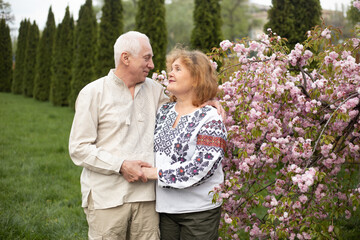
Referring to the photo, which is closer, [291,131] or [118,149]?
[118,149]

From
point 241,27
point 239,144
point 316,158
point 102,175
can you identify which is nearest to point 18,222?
point 102,175

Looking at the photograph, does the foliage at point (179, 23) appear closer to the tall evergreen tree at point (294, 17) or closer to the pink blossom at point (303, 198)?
the tall evergreen tree at point (294, 17)

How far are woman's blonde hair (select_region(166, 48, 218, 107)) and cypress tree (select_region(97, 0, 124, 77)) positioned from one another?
10.1m

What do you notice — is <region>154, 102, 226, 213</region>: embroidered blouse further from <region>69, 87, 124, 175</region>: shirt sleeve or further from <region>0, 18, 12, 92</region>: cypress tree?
<region>0, 18, 12, 92</region>: cypress tree

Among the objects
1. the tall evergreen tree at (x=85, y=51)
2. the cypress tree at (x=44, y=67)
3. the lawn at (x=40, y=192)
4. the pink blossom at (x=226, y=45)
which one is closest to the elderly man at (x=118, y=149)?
the pink blossom at (x=226, y=45)

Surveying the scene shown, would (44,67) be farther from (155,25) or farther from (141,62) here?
(141,62)

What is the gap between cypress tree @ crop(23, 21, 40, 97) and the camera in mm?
20578

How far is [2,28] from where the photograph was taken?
23281mm

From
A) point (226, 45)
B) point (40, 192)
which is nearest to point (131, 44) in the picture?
point (226, 45)

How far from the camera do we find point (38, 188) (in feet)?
15.3

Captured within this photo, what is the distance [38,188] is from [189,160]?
3.44 m

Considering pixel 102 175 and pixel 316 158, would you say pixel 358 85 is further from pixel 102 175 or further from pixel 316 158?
pixel 102 175

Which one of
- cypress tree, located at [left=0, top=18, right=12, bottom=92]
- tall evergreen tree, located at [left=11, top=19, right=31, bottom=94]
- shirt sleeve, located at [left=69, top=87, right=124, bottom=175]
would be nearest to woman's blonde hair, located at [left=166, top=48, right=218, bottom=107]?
shirt sleeve, located at [left=69, top=87, right=124, bottom=175]

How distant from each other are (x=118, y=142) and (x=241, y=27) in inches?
1219
